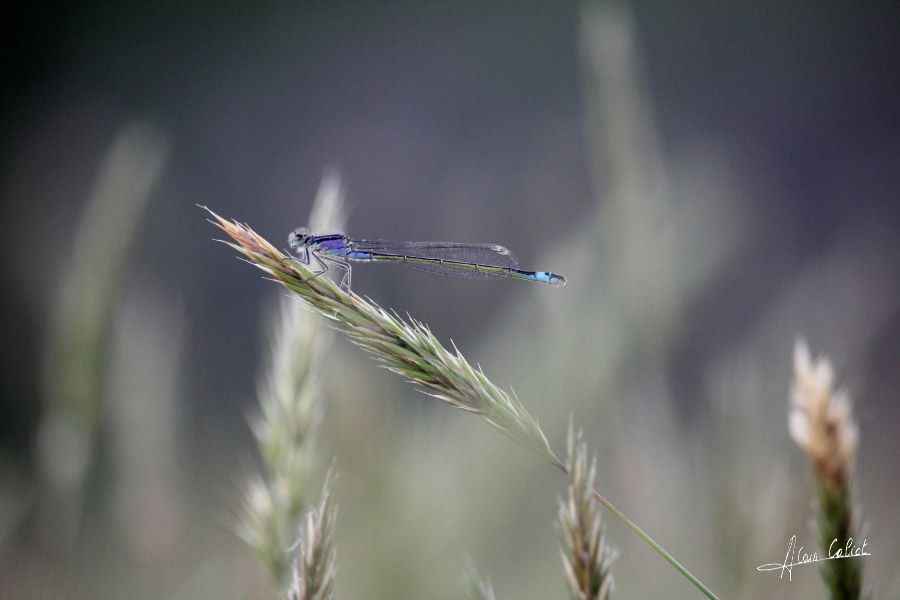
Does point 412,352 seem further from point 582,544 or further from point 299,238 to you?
point 299,238

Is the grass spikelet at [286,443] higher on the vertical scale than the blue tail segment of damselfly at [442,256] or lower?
lower

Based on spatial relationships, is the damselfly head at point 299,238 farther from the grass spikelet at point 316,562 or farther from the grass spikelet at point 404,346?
the grass spikelet at point 316,562

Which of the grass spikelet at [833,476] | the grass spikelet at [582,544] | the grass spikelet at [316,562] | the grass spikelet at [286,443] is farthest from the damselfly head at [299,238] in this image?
the grass spikelet at [833,476]

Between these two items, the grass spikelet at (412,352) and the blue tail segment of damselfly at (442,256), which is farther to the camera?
the blue tail segment of damselfly at (442,256)

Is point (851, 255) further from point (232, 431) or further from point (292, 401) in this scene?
point (232, 431)

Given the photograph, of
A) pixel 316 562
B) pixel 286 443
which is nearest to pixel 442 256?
pixel 286 443

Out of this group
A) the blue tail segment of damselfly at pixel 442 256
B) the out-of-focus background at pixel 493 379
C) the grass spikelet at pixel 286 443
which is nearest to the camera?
the grass spikelet at pixel 286 443

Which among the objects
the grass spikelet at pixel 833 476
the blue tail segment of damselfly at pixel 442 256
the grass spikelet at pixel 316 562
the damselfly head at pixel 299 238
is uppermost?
the blue tail segment of damselfly at pixel 442 256
